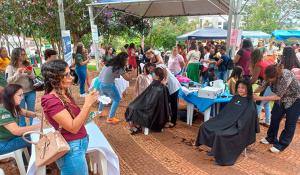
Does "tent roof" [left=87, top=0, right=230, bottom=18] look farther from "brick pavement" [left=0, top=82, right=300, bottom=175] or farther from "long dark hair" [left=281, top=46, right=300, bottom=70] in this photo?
"brick pavement" [left=0, top=82, right=300, bottom=175]

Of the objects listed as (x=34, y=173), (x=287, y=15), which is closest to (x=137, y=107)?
(x=34, y=173)

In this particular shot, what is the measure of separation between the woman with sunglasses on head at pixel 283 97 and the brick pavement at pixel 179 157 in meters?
0.30

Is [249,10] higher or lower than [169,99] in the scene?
higher

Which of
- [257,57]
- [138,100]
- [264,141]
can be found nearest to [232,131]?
[264,141]

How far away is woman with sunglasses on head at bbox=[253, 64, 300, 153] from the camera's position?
9.66ft

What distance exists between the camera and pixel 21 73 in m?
3.41

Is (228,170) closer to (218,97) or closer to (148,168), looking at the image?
(148,168)

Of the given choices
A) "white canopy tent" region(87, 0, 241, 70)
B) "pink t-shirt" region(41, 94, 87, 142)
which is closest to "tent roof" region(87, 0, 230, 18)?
"white canopy tent" region(87, 0, 241, 70)

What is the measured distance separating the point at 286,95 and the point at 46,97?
3.26m

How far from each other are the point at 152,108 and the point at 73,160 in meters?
2.39

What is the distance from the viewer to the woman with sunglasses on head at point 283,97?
2.95 meters

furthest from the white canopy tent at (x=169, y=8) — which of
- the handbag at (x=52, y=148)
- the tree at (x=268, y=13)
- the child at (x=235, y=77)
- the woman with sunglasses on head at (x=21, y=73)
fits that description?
the tree at (x=268, y=13)

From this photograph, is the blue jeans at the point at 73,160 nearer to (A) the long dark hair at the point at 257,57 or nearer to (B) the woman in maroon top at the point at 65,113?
(B) the woman in maroon top at the point at 65,113

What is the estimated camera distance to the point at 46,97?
142 cm
